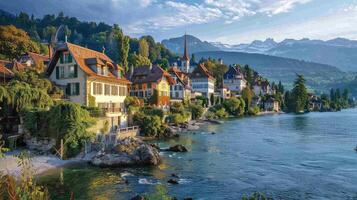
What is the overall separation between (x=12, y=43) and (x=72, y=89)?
117ft

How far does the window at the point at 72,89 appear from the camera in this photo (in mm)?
46719

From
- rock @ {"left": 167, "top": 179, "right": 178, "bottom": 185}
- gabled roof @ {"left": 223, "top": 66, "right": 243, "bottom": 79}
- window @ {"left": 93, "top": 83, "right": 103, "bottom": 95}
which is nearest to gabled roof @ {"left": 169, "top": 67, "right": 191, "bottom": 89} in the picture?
gabled roof @ {"left": 223, "top": 66, "right": 243, "bottom": 79}

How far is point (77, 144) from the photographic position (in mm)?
36969

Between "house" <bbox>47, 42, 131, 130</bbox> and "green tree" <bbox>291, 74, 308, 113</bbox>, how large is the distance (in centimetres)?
11715

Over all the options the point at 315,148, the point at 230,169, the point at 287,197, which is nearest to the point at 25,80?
the point at 230,169

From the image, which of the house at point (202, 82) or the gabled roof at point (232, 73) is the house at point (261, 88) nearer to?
the gabled roof at point (232, 73)

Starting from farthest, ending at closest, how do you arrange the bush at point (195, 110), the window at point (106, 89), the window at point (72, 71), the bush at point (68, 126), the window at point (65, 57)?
the bush at point (195, 110) < the window at point (106, 89) < the window at point (65, 57) < the window at point (72, 71) < the bush at point (68, 126)

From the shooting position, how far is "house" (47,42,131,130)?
4631 cm

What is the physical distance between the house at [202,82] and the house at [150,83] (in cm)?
3417

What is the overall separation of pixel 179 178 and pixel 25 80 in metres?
26.0

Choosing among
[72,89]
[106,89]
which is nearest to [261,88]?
[106,89]

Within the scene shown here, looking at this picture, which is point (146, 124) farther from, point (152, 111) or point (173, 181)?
point (173, 181)

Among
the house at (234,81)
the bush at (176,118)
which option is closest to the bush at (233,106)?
the house at (234,81)

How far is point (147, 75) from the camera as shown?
8019 centimetres
